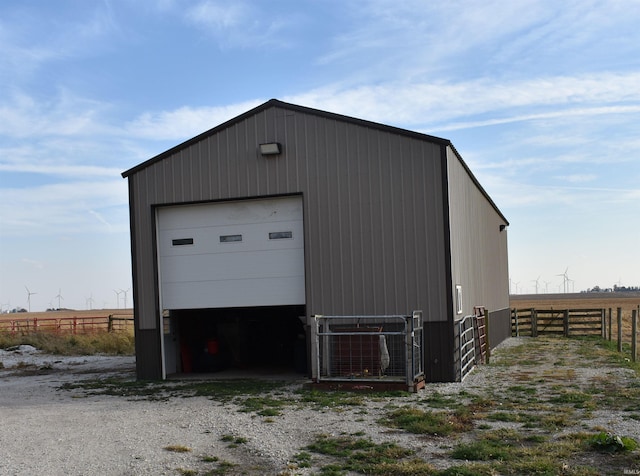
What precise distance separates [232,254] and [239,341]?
4046mm

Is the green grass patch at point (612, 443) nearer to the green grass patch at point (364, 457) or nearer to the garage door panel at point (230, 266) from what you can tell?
the green grass patch at point (364, 457)

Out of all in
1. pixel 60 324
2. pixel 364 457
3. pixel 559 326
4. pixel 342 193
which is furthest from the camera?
pixel 60 324

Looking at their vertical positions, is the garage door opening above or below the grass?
above

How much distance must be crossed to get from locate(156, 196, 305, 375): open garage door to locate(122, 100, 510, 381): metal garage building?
2 centimetres

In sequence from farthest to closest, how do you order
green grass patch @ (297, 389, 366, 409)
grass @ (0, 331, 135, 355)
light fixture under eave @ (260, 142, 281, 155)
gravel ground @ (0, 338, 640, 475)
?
grass @ (0, 331, 135, 355)
light fixture under eave @ (260, 142, 281, 155)
green grass patch @ (297, 389, 366, 409)
gravel ground @ (0, 338, 640, 475)

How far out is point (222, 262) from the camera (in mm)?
15141

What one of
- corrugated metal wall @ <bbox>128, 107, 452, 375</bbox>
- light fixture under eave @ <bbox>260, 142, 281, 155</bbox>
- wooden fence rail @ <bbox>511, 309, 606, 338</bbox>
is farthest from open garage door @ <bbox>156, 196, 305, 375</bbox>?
wooden fence rail @ <bbox>511, 309, 606, 338</bbox>

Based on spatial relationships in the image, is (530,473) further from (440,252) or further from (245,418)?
(440,252)

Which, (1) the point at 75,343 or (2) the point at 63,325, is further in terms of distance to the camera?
(2) the point at 63,325

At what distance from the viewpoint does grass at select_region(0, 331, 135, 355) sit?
24.1m

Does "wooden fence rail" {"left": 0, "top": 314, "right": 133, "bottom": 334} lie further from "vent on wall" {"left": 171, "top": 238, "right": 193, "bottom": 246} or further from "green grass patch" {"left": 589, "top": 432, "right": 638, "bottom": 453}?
"green grass patch" {"left": 589, "top": 432, "right": 638, "bottom": 453}

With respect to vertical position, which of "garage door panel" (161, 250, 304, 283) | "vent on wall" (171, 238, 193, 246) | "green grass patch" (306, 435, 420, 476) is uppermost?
"vent on wall" (171, 238, 193, 246)

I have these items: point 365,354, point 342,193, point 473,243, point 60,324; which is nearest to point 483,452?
point 365,354

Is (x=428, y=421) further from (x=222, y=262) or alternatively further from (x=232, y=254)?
(x=222, y=262)
